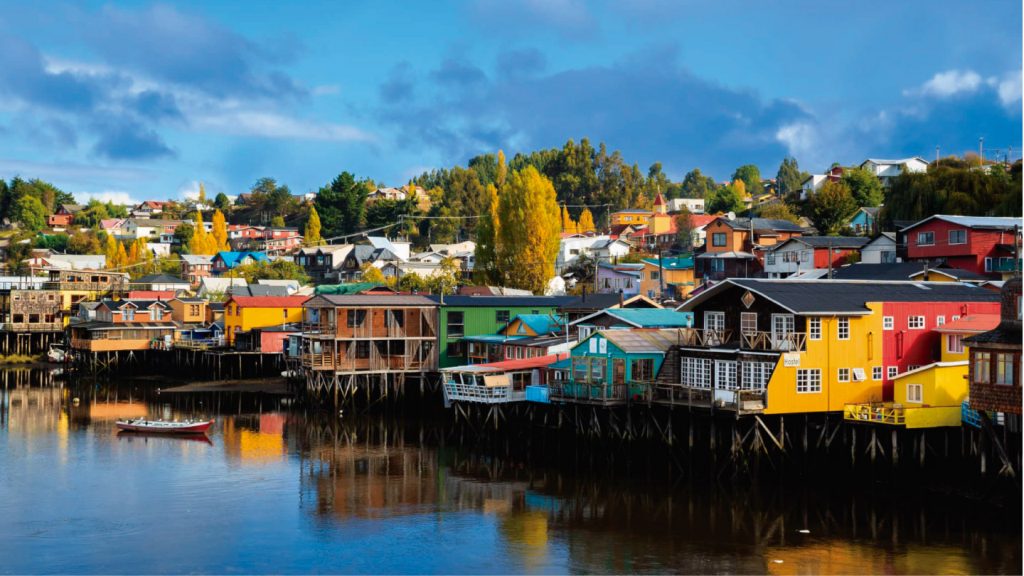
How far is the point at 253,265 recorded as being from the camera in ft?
406

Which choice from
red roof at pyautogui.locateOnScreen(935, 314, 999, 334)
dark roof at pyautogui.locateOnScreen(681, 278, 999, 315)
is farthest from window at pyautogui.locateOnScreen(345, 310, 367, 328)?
red roof at pyautogui.locateOnScreen(935, 314, 999, 334)

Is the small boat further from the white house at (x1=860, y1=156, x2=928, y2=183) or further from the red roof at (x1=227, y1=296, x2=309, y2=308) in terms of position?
the white house at (x1=860, y1=156, x2=928, y2=183)

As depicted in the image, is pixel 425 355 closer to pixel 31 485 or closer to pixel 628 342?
pixel 628 342

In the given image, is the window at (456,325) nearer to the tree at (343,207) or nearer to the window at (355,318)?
the window at (355,318)

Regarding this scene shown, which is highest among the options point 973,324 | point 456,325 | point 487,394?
point 456,325

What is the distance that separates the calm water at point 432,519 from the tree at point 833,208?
55.4m

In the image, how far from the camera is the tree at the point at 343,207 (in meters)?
154

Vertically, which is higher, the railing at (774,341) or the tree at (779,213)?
the tree at (779,213)

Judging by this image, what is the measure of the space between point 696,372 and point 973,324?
1075 centimetres

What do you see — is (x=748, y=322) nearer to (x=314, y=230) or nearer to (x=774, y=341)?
(x=774, y=341)

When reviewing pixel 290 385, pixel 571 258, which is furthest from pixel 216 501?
pixel 571 258

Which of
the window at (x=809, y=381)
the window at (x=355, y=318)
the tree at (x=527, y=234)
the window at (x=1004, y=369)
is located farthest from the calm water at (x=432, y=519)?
the tree at (x=527, y=234)

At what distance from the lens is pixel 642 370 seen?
44531mm

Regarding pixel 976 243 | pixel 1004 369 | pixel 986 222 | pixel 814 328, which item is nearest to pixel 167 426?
pixel 814 328
